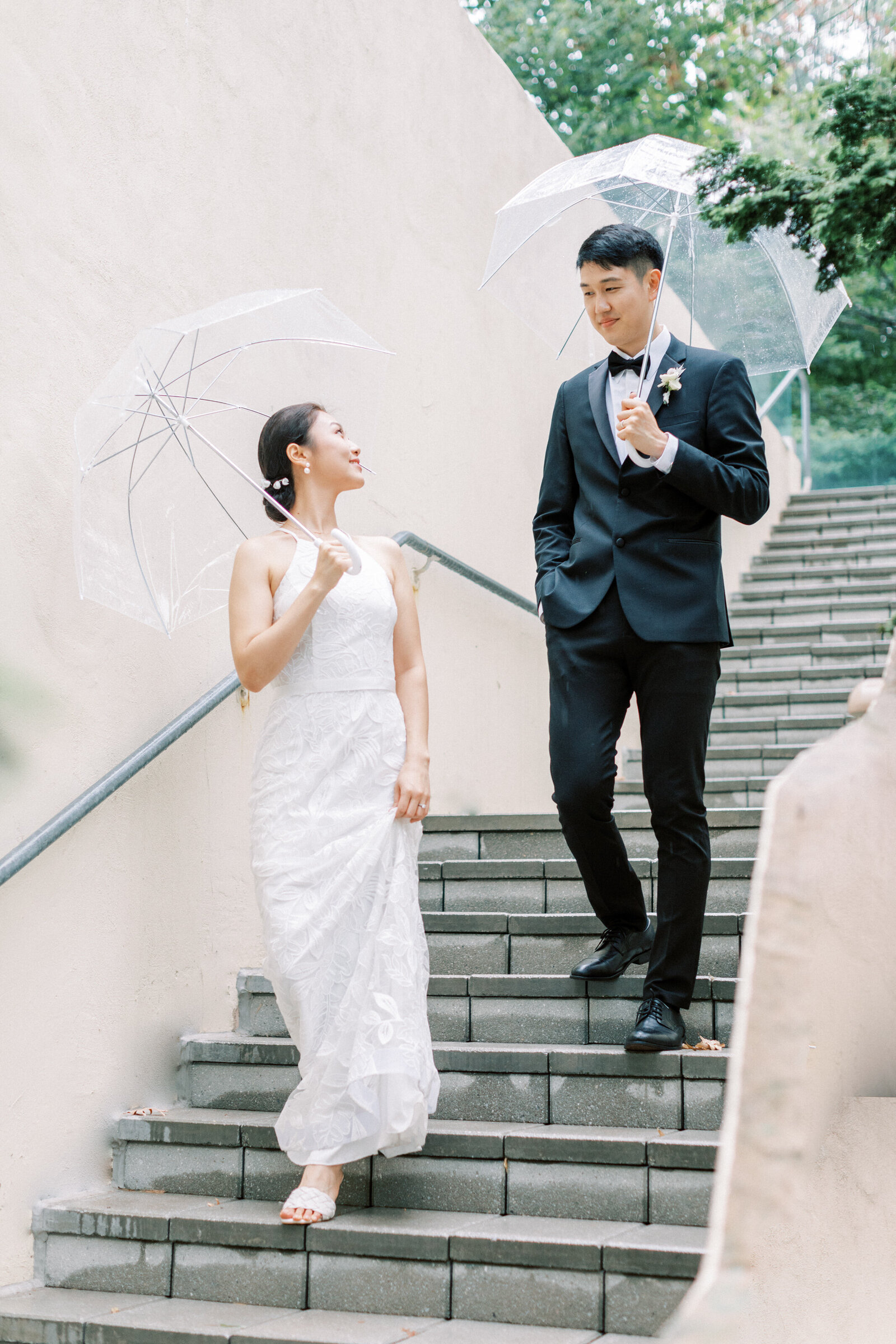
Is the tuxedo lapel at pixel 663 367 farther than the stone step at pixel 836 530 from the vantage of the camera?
No

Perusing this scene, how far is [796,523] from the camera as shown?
9578mm

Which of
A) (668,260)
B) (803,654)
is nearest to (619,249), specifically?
(668,260)

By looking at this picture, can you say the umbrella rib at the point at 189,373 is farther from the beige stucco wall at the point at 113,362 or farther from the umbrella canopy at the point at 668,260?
the umbrella canopy at the point at 668,260

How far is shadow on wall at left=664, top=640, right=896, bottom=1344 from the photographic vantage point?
106 centimetres

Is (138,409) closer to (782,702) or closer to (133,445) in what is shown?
(133,445)

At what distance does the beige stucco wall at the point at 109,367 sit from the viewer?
324cm

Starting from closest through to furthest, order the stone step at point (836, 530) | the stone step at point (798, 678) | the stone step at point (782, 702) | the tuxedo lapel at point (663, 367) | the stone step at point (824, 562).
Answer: the tuxedo lapel at point (663, 367), the stone step at point (782, 702), the stone step at point (798, 678), the stone step at point (824, 562), the stone step at point (836, 530)

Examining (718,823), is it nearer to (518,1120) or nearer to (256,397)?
(518,1120)

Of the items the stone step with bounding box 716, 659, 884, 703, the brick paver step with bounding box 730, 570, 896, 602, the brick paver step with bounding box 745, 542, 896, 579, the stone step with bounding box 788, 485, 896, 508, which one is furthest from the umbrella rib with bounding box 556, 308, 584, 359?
the stone step with bounding box 788, 485, 896, 508

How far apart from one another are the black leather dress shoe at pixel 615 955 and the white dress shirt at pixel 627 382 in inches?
45.7

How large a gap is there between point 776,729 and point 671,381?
12.2ft

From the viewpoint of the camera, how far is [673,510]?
9.85ft

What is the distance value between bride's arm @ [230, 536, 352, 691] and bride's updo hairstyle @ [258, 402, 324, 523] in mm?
137

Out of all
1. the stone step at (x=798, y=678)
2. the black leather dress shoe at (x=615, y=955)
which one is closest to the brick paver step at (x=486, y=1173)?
the black leather dress shoe at (x=615, y=955)
